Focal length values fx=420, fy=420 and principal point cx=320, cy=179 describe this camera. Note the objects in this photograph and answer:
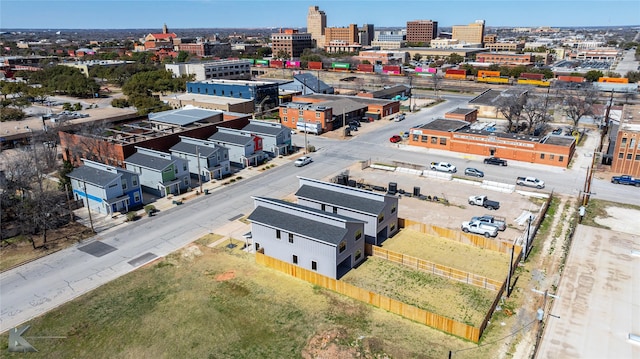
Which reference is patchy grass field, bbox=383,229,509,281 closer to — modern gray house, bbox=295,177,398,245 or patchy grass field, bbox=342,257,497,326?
modern gray house, bbox=295,177,398,245

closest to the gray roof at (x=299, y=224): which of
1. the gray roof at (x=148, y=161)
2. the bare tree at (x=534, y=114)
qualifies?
the gray roof at (x=148, y=161)

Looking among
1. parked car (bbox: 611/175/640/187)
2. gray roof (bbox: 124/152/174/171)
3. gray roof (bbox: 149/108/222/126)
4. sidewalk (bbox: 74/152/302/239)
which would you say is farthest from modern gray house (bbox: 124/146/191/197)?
parked car (bbox: 611/175/640/187)

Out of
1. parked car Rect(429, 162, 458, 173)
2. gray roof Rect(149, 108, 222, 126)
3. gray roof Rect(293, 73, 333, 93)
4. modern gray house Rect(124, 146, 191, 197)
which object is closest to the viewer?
modern gray house Rect(124, 146, 191, 197)

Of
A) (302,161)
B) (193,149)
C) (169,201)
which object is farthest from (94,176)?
(302,161)

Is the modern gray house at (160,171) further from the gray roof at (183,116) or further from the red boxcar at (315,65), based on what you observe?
the red boxcar at (315,65)

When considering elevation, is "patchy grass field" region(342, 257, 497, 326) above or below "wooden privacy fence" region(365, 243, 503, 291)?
below

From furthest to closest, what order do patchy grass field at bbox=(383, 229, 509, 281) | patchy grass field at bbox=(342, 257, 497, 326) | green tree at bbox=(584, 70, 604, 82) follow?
green tree at bbox=(584, 70, 604, 82) < patchy grass field at bbox=(383, 229, 509, 281) < patchy grass field at bbox=(342, 257, 497, 326)
